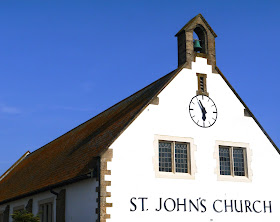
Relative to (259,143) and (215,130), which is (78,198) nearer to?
(215,130)

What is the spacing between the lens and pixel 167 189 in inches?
794

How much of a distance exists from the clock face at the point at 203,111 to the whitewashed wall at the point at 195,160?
26 cm

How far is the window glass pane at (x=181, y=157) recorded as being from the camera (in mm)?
21062

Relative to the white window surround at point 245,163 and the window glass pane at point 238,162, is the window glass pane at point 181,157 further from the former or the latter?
the window glass pane at point 238,162

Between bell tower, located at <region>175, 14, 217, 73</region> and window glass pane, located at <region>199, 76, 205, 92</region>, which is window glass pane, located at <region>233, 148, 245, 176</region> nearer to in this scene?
window glass pane, located at <region>199, 76, 205, 92</region>

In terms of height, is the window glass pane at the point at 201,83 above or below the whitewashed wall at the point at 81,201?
above

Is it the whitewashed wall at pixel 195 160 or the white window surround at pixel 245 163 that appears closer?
the whitewashed wall at pixel 195 160

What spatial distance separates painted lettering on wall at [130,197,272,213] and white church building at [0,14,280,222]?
4 cm

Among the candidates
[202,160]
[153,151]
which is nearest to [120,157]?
[153,151]

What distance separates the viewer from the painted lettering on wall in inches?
765

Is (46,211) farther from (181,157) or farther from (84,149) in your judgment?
(181,157)

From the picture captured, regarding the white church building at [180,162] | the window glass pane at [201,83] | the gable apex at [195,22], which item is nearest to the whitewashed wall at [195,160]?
the white church building at [180,162]

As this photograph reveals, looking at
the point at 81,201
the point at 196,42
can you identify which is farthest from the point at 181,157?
the point at 196,42

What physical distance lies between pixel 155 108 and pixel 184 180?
142 inches
